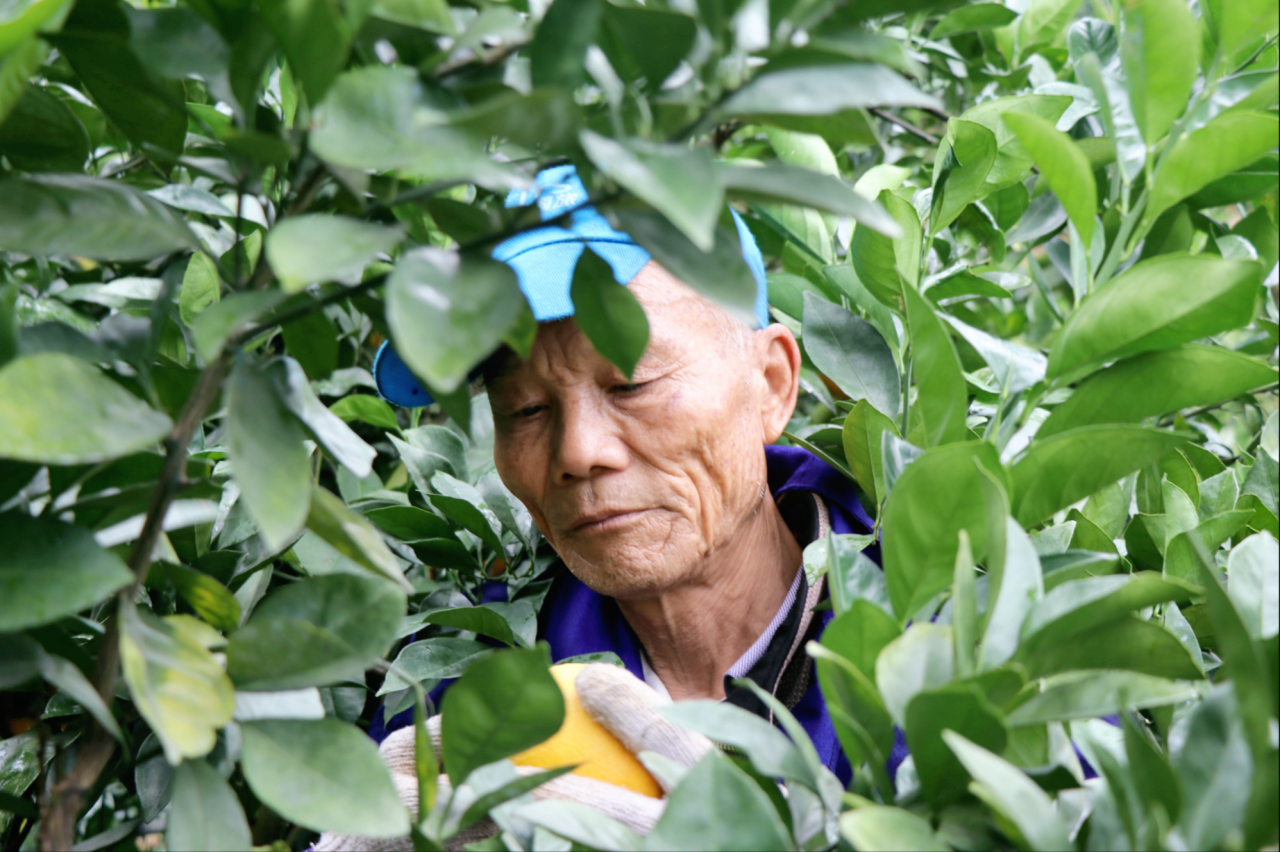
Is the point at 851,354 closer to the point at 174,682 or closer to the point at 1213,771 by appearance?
the point at 1213,771

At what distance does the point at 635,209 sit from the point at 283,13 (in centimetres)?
18

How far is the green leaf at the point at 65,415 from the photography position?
16.4 inches

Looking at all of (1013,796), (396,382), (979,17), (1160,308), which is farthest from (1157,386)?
(979,17)

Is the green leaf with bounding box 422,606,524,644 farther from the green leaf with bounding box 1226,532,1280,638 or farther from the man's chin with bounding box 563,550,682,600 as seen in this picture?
the green leaf with bounding box 1226,532,1280,638

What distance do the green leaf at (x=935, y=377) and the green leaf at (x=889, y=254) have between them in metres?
0.17

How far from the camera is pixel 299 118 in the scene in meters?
0.54

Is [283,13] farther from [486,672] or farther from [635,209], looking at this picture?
[486,672]

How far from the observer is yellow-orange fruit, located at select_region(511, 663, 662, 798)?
28.7 inches

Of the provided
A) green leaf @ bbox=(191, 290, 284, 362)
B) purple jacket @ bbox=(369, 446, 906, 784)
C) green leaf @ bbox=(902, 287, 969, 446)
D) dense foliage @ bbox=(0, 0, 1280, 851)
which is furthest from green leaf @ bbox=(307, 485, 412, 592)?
purple jacket @ bbox=(369, 446, 906, 784)

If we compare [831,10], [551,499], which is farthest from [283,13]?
[551,499]

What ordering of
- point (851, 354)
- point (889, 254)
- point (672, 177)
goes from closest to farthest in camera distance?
point (672, 177) < point (889, 254) < point (851, 354)

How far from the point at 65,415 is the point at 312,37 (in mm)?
194

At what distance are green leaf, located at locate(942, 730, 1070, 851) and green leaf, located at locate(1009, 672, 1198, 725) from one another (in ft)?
0.15

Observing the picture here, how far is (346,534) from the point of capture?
0.52 m
